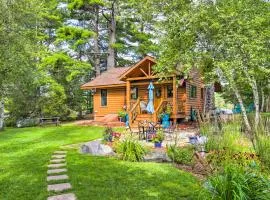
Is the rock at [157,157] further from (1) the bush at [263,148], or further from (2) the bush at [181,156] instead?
(1) the bush at [263,148]

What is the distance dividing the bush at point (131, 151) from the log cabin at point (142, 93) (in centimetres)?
892

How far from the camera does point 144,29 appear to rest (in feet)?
97.8

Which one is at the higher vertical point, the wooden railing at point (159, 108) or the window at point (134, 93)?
the window at point (134, 93)

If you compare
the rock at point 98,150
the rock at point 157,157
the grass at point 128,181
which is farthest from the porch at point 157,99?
the grass at point 128,181

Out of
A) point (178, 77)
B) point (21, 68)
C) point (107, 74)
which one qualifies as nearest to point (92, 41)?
point (107, 74)

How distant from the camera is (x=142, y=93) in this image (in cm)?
2108

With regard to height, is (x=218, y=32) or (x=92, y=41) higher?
(x=92, y=41)

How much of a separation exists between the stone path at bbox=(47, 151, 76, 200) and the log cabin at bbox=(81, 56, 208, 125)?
9926 mm

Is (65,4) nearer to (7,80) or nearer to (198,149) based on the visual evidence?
(7,80)

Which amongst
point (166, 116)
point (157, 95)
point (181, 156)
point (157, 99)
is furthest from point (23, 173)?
point (157, 95)

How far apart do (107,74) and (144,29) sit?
814 cm

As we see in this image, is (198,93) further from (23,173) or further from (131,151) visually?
(23,173)

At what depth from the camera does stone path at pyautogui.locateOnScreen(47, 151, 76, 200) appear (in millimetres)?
4996

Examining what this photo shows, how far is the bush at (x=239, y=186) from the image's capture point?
3.35 m
